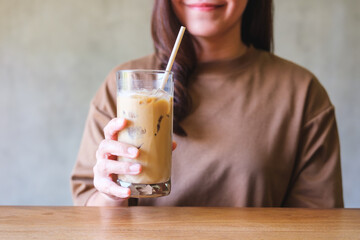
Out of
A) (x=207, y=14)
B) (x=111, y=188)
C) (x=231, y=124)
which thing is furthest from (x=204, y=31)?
(x=111, y=188)

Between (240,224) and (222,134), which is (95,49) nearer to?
(222,134)

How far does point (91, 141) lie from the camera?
1420 mm

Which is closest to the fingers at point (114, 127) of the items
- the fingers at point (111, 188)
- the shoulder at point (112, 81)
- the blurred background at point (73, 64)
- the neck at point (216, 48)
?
the fingers at point (111, 188)

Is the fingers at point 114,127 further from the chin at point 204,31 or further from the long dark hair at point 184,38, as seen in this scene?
the chin at point 204,31

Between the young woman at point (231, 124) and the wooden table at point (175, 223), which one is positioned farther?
the young woman at point (231, 124)

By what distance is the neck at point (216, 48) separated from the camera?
58.7 inches

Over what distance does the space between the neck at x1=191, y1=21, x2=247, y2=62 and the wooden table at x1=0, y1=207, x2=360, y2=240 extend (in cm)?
65

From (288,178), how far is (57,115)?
2.17 metres

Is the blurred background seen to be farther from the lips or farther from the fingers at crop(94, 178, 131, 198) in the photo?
the fingers at crop(94, 178, 131, 198)

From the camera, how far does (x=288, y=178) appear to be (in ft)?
4.69

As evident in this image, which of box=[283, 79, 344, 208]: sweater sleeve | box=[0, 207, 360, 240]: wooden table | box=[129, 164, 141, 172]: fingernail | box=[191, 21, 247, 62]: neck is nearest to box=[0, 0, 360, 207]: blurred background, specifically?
box=[191, 21, 247, 62]: neck

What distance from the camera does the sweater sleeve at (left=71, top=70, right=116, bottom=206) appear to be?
54.0 inches

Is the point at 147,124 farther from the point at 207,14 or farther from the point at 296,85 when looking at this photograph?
the point at 296,85

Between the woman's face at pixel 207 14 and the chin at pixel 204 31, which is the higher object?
the woman's face at pixel 207 14
